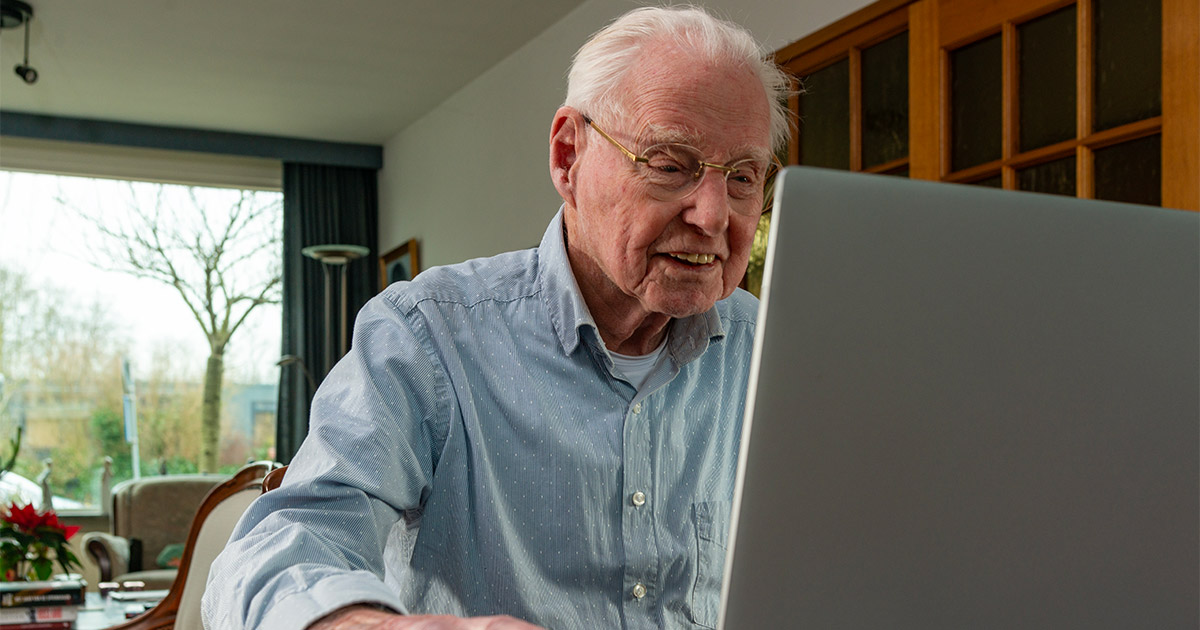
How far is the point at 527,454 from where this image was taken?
3.44 ft

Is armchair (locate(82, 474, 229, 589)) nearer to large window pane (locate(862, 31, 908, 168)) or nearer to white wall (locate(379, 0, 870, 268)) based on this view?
white wall (locate(379, 0, 870, 268))

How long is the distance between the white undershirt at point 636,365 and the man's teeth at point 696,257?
0.60 feet

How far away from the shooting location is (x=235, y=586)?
28.5 inches

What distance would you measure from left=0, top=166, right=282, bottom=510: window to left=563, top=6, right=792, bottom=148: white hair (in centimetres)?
634

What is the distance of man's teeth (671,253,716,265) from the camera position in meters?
1.00

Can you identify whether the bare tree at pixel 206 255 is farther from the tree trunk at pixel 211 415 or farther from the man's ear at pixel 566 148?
the man's ear at pixel 566 148

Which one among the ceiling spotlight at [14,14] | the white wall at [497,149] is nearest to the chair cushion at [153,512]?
the white wall at [497,149]

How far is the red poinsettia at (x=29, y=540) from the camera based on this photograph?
9.05 ft

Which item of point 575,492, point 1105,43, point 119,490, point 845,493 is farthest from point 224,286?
point 845,493

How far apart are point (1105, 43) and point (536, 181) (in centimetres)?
292

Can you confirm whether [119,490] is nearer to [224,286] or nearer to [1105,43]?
[224,286]

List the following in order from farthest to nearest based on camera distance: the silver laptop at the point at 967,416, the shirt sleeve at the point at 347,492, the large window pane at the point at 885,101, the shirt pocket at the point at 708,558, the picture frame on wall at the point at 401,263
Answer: the picture frame on wall at the point at 401,263 → the large window pane at the point at 885,101 → the shirt pocket at the point at 708,558 → the shirt sleeve at the point at 347,492 → the silver laptop at the point at 967,416

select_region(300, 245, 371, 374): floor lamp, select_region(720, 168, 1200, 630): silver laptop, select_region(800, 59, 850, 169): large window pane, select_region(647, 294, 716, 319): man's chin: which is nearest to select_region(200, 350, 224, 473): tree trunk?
select_region(300, 245, 371, 374): floor lamp

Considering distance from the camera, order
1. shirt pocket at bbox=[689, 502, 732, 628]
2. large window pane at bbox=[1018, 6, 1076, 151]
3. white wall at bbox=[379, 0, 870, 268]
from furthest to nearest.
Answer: white wall at bbox=[379, 0, 870, 268], large window pane at bbox=[1018, 6, 1076, 151], shirt pocket at bbox=[689, 502, 732, 628]
